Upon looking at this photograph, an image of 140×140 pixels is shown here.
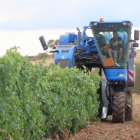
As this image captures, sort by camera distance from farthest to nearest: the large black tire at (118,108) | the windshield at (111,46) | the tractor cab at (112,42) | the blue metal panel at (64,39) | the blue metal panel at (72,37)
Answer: the blue metal panel at (72,37)
the blue metal panel at (64,39)
the windshield at (111,46)
the tractor cab at (112,42)
the large black tire at (118,108)

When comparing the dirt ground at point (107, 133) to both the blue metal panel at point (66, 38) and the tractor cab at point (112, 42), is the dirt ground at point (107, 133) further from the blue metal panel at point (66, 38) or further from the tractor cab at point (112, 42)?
the blue metal panel at point (66, 38)

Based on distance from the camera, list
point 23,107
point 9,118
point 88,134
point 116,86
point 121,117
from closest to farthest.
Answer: point 9,118 → point 23,107 → point 88,134 → point 121,117 → point 116,86

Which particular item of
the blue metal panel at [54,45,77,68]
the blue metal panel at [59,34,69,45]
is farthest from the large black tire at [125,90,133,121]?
the blue metal panel at [59,34,69,45]

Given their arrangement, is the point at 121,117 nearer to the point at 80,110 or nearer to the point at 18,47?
the point at 80,110

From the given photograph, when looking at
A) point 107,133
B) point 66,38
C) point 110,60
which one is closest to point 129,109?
point 110,60

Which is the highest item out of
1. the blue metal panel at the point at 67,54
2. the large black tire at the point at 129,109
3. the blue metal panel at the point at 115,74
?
the blue metal panel at the point at 67,54

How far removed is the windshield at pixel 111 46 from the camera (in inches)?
452

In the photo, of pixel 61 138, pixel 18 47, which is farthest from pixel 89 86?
pixel 18 47

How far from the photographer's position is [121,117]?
36.2ft

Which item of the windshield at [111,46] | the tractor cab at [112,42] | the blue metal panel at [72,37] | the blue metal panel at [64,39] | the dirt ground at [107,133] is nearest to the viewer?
the dirt ground at [107,133]

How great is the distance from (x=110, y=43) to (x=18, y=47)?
6.72 metres

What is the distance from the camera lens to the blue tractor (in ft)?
36.7

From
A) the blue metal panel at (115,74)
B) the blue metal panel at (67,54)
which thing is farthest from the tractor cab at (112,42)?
the blue metal panel at (67,54)

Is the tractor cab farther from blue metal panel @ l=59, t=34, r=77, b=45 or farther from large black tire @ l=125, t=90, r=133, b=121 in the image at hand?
blue metal panel @ l=59, t=34, r=77, b=45
